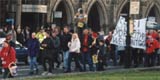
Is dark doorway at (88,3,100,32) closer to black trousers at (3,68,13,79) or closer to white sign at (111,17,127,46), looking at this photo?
white sign at (111,17,127,46)

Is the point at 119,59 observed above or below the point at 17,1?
below

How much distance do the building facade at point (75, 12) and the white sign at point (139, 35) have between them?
831 inches

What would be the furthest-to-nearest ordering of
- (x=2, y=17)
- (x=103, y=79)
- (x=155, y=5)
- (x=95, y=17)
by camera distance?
(x=155, y=5), (x=95, y=17), (x=2, y=17), (x=103, y=79)

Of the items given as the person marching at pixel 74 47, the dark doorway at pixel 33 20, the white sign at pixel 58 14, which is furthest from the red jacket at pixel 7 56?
the white sign at pixel 58 14

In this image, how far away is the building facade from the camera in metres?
50.4

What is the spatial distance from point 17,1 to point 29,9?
1.70 meters

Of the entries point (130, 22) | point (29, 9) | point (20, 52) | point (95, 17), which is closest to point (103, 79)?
point (130, 22)

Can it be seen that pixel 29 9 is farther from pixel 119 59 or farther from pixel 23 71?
pixel 23 71

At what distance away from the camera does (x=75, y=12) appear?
53.9 meters

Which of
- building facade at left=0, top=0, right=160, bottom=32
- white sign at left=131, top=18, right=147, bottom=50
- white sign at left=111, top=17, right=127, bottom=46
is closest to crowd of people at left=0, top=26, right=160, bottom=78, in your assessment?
white sign at left=131, top=18, right=147, bottom=50

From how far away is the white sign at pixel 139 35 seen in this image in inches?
1107

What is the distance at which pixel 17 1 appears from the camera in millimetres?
50312

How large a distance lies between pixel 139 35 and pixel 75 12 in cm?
2595

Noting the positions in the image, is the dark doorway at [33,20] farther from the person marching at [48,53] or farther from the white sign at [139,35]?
the person marching at [48,53]
